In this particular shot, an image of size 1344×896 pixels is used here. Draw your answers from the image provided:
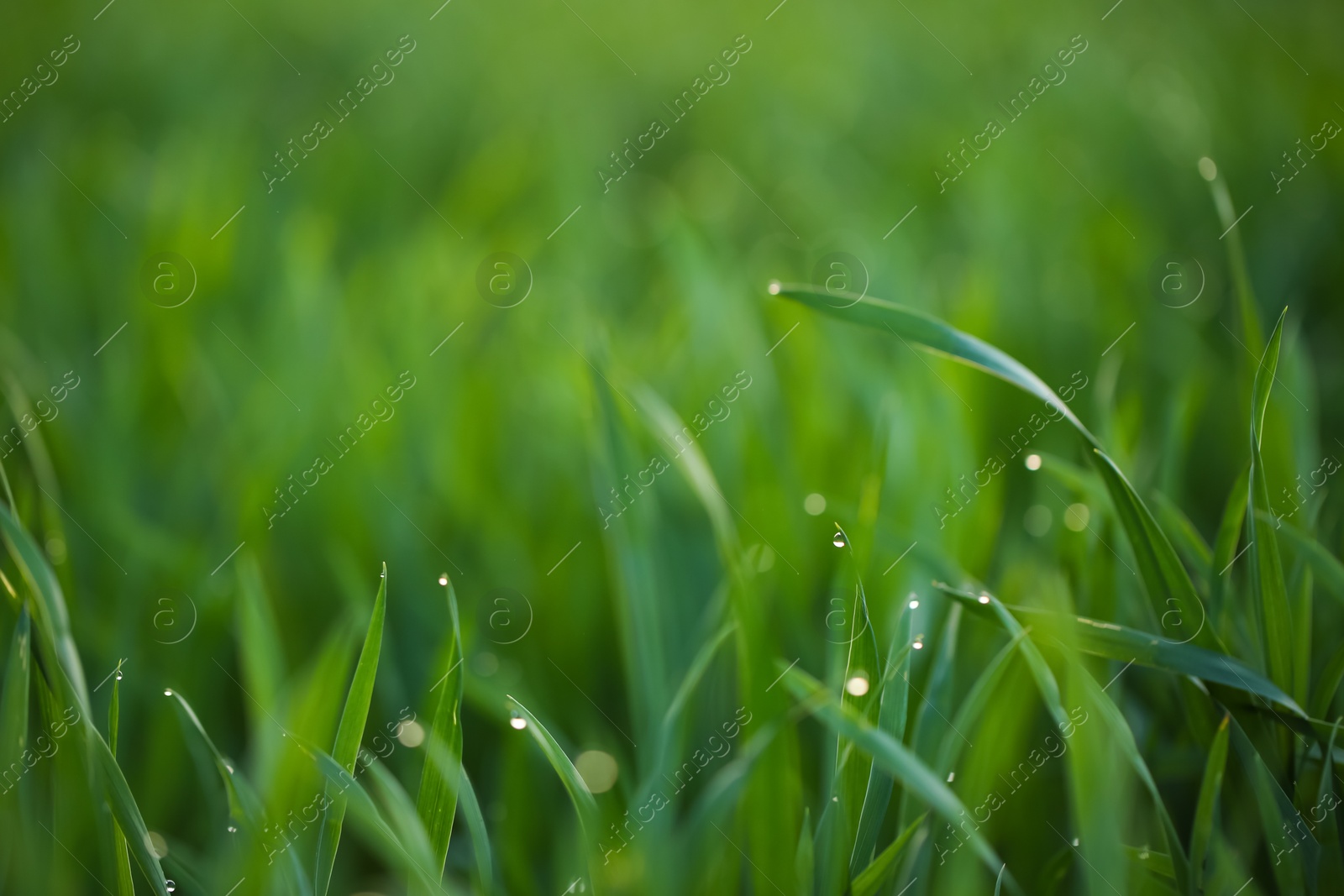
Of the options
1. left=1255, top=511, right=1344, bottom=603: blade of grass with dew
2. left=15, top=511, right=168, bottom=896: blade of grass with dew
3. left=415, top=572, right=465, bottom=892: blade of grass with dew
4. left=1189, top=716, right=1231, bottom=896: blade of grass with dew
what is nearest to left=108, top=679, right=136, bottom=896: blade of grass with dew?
left=15, top=511, right=168, bottom=896: blade of grass with dew

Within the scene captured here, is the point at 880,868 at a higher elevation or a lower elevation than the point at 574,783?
lower

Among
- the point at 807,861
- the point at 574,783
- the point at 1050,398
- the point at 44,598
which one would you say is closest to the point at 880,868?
the point at 807,861

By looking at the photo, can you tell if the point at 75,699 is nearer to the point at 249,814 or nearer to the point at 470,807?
the point at 249,814

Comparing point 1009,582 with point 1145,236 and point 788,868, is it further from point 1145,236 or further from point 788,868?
point 1145,236

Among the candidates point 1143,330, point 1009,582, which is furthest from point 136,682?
point 1143,330

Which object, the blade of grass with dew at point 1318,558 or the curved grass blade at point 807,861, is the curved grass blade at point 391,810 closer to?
the curved grass blade at point 807,861

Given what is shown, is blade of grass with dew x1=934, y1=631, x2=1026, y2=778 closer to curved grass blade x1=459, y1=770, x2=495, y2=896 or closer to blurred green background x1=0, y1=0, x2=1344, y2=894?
blurred green background x1=0, y1=0, x2=1344, y2=894

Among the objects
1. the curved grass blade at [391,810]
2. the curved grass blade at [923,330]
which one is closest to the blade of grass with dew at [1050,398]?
the curved grass blade at [923,330]
